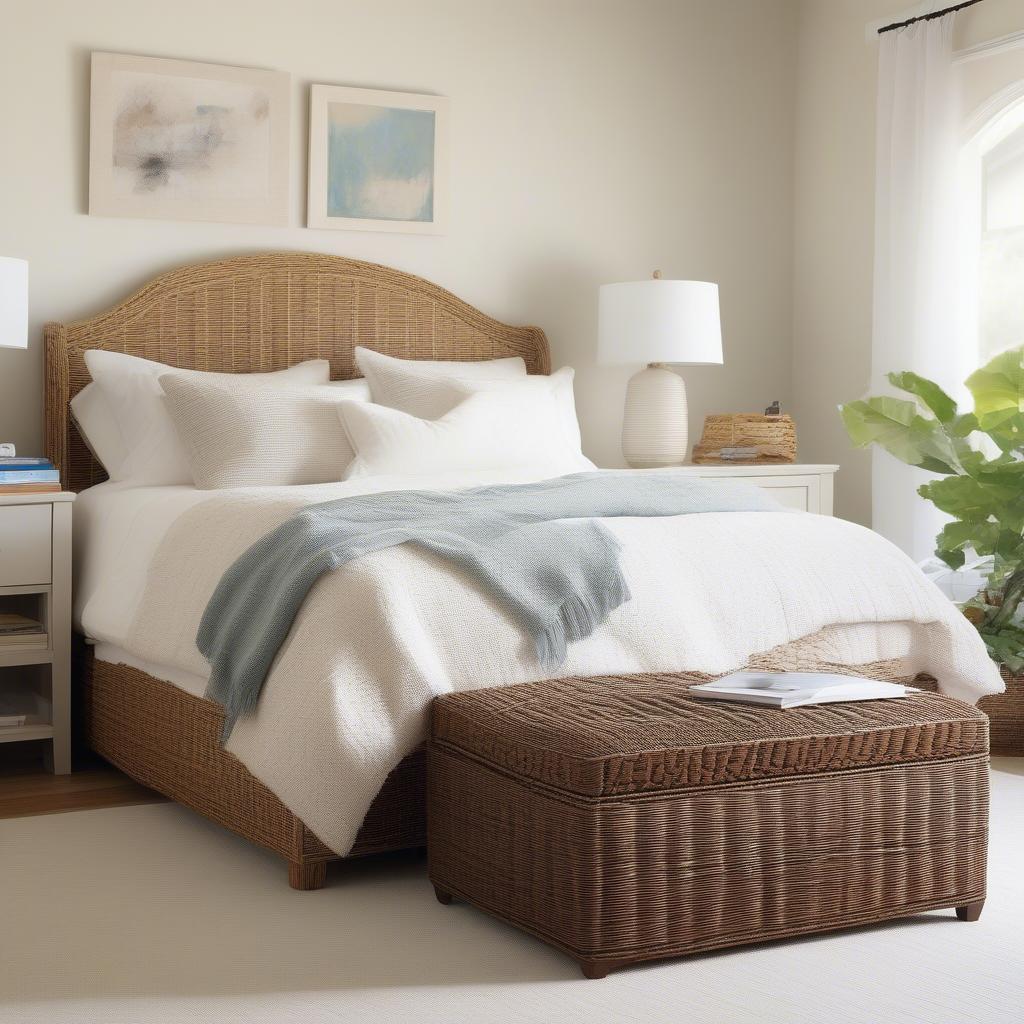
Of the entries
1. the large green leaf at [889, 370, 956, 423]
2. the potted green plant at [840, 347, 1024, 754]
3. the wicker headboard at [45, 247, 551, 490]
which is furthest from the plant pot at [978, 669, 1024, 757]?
the wicker headboard at [45, 247, 551, 490]

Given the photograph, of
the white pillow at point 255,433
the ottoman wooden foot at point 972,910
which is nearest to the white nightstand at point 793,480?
the white pillow at point 255,433

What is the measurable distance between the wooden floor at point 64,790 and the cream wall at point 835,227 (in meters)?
2.76

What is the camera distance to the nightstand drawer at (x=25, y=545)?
3.53 meters

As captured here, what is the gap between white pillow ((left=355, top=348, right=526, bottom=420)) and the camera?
415 centimetres

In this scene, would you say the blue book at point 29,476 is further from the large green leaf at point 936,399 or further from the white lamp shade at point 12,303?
the large green leaf at point 936,399

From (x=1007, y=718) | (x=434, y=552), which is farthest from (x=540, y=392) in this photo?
(x=434, y=552)

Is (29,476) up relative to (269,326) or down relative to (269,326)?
down

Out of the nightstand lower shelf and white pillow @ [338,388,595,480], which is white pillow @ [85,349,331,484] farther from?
the nightstand lower shelf

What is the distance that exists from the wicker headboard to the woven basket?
0.63 meters

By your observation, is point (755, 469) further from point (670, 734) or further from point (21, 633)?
point (670, 734)

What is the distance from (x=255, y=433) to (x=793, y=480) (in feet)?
5.92

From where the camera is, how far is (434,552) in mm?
2635

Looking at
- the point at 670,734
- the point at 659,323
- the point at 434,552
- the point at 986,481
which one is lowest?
the point at 670,734

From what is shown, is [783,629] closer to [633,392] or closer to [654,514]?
[654,514]
